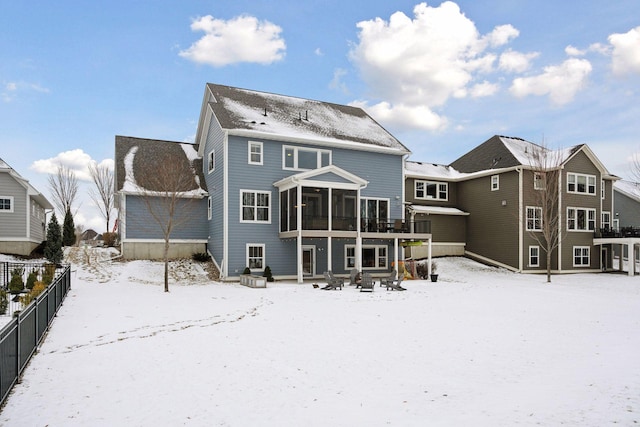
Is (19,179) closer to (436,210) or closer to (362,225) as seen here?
(362,225)

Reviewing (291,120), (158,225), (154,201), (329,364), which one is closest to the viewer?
(329,364)

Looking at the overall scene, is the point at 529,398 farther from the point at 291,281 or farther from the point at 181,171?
the point at 181,171

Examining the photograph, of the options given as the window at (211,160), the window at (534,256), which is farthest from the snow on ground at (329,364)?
the window at (534,256)

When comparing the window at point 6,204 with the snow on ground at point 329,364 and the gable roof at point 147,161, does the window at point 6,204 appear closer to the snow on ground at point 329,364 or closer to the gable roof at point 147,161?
the gable roof at point 147,161

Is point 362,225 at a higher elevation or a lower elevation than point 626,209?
lower

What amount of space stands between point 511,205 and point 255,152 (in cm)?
1897

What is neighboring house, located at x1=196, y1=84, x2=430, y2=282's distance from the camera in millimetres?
24781

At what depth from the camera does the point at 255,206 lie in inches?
1005

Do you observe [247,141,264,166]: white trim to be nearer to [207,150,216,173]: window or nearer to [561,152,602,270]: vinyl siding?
[207,150,216,173]: window

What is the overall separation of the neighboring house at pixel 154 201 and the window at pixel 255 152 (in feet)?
14.6

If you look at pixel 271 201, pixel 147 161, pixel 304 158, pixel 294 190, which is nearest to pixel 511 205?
pixel 304 158

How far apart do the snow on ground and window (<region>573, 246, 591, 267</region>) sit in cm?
1877

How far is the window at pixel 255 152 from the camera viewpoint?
25558 mm

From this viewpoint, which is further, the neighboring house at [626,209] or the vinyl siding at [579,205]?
the neighboring house at [626,209]
